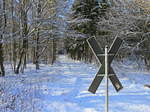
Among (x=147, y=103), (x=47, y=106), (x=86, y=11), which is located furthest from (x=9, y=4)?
(x=86, y=11)

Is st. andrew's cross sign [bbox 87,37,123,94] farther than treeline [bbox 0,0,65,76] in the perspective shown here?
No

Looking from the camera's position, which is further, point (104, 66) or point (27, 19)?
point (27, 19)

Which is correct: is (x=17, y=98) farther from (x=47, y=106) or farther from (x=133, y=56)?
(x=133, y=56)

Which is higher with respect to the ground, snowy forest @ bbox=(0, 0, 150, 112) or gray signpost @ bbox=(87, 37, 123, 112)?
gray signpost @ bbox=(87, 37, 123, 112)

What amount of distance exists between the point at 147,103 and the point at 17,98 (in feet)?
15.4

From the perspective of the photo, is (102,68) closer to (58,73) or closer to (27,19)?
(27,19)

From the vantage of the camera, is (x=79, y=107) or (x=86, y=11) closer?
(x=79, y=107)

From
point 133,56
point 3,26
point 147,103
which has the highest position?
point 3,26

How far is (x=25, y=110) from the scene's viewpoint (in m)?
6.06

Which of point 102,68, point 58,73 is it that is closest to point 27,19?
point 58,73

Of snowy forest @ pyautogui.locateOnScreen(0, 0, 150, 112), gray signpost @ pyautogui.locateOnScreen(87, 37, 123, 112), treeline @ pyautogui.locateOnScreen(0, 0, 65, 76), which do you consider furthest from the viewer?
treeline @ pyautogui.locateOnScreen(0, 0, 65, 76)

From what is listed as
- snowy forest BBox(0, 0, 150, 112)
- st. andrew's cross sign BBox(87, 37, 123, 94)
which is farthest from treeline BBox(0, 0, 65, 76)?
st. andrew's cross sign BBox(87, 37, 123, 94)

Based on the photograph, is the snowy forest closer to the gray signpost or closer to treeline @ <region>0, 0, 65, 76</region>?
treeline @ <region>0, 0, 65, 76</region>

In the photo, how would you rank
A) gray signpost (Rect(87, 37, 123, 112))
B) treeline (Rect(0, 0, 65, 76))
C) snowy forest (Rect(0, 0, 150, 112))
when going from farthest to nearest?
treeline (Rect(0, 0, 65, 76)), snowy forest (Rect(0, 0, 150, 112)), gray signpost (Rect(87, 37, 123, 112))
